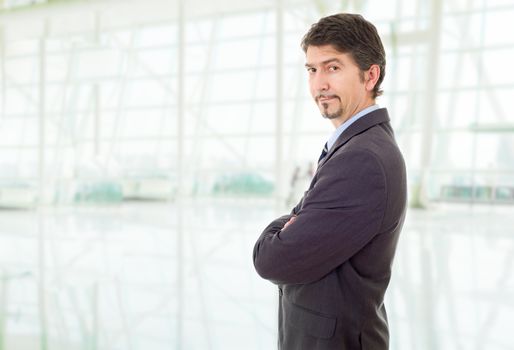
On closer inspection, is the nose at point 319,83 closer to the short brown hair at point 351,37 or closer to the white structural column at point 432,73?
the short brown hair at point 351,37

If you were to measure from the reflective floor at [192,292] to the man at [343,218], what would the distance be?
2031 millimetres

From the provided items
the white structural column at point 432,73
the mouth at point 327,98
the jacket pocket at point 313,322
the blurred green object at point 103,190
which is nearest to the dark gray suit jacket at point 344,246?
the jacket pocket at point 313,322

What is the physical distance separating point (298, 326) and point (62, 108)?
24021 mm

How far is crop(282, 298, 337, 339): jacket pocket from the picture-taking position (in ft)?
4.83

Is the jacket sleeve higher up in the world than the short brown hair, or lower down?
lower down

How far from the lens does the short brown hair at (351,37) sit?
1530mm

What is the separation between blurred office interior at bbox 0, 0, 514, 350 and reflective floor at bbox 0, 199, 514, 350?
3 cm

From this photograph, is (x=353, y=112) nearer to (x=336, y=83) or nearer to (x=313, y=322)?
(x=336, y=83)

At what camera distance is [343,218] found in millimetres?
1402

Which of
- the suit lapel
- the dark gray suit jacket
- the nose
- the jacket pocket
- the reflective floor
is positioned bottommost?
the reflective floor

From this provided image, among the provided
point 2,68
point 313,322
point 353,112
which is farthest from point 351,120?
point 2,68

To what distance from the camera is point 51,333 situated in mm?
3770

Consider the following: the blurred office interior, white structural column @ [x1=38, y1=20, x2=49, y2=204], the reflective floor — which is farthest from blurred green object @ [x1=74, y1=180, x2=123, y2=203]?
the reflective floor

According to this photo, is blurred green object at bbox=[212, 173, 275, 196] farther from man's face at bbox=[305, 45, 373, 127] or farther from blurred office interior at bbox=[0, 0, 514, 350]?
man's face at bbox=[305, 45, 373, 127]
